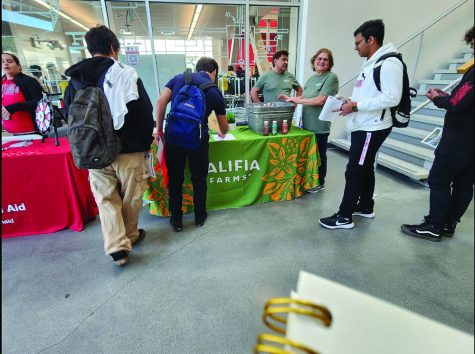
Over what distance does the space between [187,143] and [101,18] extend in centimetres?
301

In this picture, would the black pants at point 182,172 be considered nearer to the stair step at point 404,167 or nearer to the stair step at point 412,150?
the stair step at point 404,167

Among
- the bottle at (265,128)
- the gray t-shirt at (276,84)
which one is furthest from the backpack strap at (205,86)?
the gray t-shirt at (276,84)

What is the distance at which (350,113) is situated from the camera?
1.81 metres

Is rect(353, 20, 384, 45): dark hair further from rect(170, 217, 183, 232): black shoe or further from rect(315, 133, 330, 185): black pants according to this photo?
rect(170, 217, 183, 232): black shoe

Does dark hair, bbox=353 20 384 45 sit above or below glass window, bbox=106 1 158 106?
below

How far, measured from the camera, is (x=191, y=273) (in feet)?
5.41

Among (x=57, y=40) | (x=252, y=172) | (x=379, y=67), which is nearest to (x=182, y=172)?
(x=252, y=172)

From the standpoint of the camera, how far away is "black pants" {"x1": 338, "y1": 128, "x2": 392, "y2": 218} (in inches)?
69.4

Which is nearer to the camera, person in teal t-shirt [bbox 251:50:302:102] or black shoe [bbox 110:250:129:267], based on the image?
black shoe [bbox 110:250:129:267]

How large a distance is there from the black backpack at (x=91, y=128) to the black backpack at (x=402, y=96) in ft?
5.11

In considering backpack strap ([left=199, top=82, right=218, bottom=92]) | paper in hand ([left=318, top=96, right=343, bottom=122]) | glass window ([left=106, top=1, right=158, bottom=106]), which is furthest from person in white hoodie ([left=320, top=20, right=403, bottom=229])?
glass window ([left=106, top=1, right=158, bottom=106])

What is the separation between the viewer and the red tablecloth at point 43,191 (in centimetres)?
187

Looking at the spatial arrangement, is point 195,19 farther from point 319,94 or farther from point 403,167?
point 403,167

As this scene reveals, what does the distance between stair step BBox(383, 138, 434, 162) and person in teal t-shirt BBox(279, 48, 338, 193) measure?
1096mm
